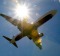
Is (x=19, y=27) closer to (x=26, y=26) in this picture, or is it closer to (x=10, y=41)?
(x=26, y=26)

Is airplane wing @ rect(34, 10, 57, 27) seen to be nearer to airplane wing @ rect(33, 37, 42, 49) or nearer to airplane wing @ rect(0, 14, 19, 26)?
airplane wing @ rect(0, 14, 19, 26)

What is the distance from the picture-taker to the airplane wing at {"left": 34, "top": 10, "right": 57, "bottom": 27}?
3484 inches

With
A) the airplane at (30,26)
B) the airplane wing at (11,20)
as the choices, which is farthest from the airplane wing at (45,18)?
the airplane wing at (11,20)

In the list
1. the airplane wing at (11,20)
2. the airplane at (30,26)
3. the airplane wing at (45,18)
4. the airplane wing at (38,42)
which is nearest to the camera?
the airplane wing at (45,18)

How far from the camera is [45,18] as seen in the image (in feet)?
292

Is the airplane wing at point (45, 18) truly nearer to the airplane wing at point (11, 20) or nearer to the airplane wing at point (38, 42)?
the airplane wing at point (11, 20)

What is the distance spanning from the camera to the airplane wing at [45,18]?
88500mm

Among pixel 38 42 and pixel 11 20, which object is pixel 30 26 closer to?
pixel 11 20

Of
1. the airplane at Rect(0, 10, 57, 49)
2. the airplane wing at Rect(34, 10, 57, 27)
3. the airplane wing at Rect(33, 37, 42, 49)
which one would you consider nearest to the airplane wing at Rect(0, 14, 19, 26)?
the airplane at Rect(0, 10, 57, 49)

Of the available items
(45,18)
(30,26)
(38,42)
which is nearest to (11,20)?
(30,26)

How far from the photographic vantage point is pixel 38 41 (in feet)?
326

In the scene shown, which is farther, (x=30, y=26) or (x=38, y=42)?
(x=38, y=42)

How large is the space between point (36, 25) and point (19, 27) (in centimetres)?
733

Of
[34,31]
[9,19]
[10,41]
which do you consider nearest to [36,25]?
[34,31]
